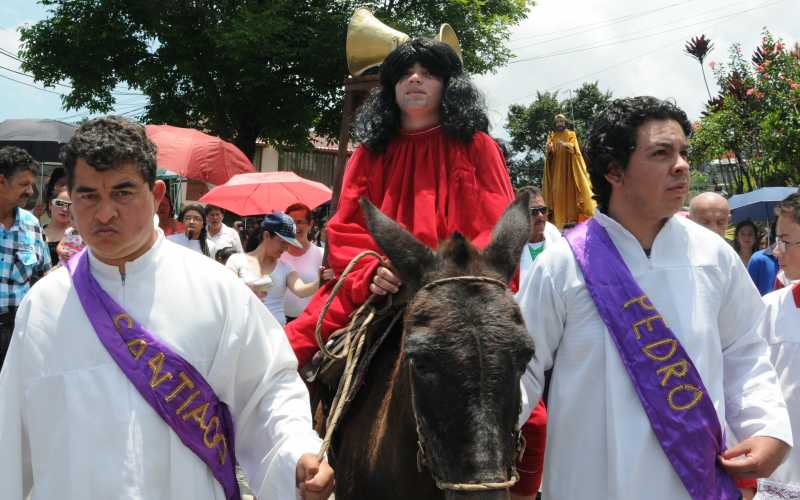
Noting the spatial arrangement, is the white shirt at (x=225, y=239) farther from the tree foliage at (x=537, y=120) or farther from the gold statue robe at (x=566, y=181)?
the tree foliage at (x=537, y=120)

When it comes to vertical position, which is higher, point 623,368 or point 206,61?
point 206,61

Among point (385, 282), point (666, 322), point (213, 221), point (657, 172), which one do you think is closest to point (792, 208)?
point (657, 172)

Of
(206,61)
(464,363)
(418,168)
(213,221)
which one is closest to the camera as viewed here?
(464,363)

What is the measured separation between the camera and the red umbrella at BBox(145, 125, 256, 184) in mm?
10523

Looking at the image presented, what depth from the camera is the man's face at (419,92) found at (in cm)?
409

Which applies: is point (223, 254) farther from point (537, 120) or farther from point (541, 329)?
point (537, 120)

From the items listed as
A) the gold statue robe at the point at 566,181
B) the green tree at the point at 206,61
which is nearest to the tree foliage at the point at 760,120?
the gold statue robe at the point at 566,181

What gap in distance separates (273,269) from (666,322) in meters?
5.53

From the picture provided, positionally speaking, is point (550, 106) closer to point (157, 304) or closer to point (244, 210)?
point (244, 210)

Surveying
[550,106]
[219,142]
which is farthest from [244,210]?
[550,106]

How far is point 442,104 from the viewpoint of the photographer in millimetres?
4141

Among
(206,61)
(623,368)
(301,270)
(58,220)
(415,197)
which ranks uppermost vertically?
(206,61)

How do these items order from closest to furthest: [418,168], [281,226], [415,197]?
[415,197] → [418,168] → [281,226]

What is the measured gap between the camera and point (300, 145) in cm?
2684
